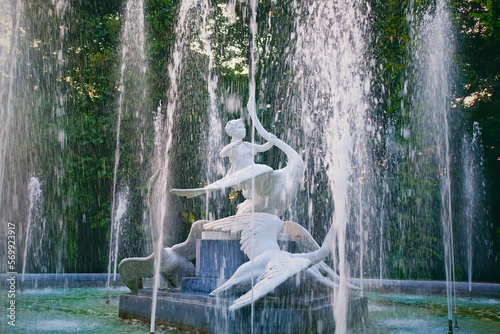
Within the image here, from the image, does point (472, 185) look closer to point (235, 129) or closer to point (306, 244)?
point (306, 244)

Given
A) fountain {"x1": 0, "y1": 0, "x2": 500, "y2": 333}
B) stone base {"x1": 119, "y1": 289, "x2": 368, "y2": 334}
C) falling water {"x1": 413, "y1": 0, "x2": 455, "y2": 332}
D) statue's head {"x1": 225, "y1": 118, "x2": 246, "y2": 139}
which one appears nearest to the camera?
stone base {"x1": 119, "y1": 289, "x2": 368, "y2": 334}

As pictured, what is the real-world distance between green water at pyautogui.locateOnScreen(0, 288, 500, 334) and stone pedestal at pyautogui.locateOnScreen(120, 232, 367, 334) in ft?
0.60

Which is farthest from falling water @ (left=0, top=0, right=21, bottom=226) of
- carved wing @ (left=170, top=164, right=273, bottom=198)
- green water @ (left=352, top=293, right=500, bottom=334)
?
green water @ (left=352, top=293, right=500, bottom=334)

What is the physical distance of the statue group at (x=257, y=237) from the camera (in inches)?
165

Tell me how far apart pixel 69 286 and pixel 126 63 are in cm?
713

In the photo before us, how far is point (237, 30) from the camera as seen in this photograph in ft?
45.5

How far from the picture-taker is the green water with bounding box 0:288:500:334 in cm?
446

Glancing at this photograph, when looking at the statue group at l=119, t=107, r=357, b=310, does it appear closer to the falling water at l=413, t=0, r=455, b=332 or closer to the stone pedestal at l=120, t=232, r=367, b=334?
the stone pedestal at l=120, t=232, r=367, b=334

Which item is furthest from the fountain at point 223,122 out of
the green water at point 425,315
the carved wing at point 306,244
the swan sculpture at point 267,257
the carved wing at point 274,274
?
the carved wing at point 274,274

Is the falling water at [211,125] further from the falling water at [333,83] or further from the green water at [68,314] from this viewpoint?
the green water at [68,314]

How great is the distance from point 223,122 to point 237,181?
8.37 metres

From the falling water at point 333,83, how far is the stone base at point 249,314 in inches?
250

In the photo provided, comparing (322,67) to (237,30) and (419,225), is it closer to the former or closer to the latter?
(237,30)

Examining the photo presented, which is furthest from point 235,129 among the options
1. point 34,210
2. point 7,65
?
point 7,65
